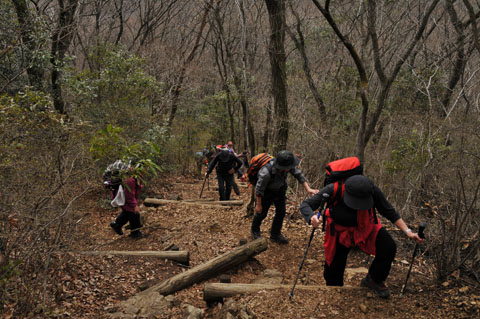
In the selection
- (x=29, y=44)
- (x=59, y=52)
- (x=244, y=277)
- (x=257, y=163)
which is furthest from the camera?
(x=59, y=52)

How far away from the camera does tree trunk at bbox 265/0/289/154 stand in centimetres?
818

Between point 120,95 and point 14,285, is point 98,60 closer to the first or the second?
point 120,95

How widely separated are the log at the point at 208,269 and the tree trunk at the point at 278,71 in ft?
12.5

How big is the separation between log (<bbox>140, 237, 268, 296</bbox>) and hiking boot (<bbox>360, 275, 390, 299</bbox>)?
190 centimetres

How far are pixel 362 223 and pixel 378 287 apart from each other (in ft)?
2.71

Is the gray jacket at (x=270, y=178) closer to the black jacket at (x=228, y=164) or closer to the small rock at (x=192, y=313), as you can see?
the small rock at (x=192, y=313)

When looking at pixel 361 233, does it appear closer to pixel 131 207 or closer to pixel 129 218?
pixel 131 207

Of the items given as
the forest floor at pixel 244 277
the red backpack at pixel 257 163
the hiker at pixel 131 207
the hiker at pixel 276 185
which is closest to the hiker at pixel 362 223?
the forest floor at pixel 244 277

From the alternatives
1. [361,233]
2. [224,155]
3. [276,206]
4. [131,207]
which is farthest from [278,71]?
[361,233]

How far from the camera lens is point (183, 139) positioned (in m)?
15.8

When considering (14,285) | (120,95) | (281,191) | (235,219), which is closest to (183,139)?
(120,95)

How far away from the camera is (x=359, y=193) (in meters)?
3.31

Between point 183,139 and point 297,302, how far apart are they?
42.7 ft

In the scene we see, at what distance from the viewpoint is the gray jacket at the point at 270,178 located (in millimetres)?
5359
